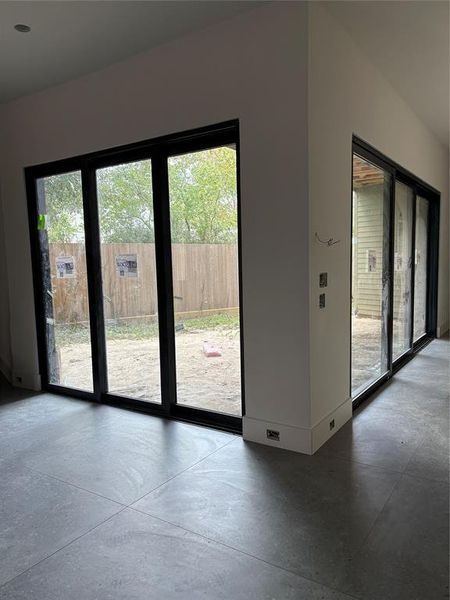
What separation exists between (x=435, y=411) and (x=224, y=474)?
2.03m

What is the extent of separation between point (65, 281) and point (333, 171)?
2.71 m

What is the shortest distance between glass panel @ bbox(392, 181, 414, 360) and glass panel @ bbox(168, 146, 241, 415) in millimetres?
2420

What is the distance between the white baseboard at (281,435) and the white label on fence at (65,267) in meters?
2.24

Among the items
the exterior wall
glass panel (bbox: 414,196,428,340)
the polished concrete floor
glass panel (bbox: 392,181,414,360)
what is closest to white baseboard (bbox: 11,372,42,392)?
the polished concrete floor

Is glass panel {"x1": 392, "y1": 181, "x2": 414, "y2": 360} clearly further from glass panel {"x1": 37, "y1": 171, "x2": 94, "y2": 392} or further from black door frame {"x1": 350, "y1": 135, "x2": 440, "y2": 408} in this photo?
glass panel {"x1": 37, "y1": 171, "x2": 94, "y2": 392}

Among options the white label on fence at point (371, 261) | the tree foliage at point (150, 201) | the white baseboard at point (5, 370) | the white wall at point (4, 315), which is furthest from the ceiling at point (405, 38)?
the white baseboard at point (5, 370)

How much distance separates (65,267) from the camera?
4.23 m

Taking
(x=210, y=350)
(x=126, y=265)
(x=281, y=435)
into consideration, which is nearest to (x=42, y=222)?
(x=126, y=265)

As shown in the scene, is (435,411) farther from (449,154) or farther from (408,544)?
(449,154)

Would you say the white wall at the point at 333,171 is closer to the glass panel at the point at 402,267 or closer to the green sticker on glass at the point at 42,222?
the glass panel at the point at 402,267

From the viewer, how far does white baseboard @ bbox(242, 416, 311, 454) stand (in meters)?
2.91

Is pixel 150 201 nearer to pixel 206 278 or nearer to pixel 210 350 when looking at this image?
pixel 206 278

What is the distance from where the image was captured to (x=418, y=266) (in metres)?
6.09

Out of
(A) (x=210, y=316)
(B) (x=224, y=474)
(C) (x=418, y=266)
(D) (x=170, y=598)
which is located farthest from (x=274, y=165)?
(C) (x=418, y=266)
